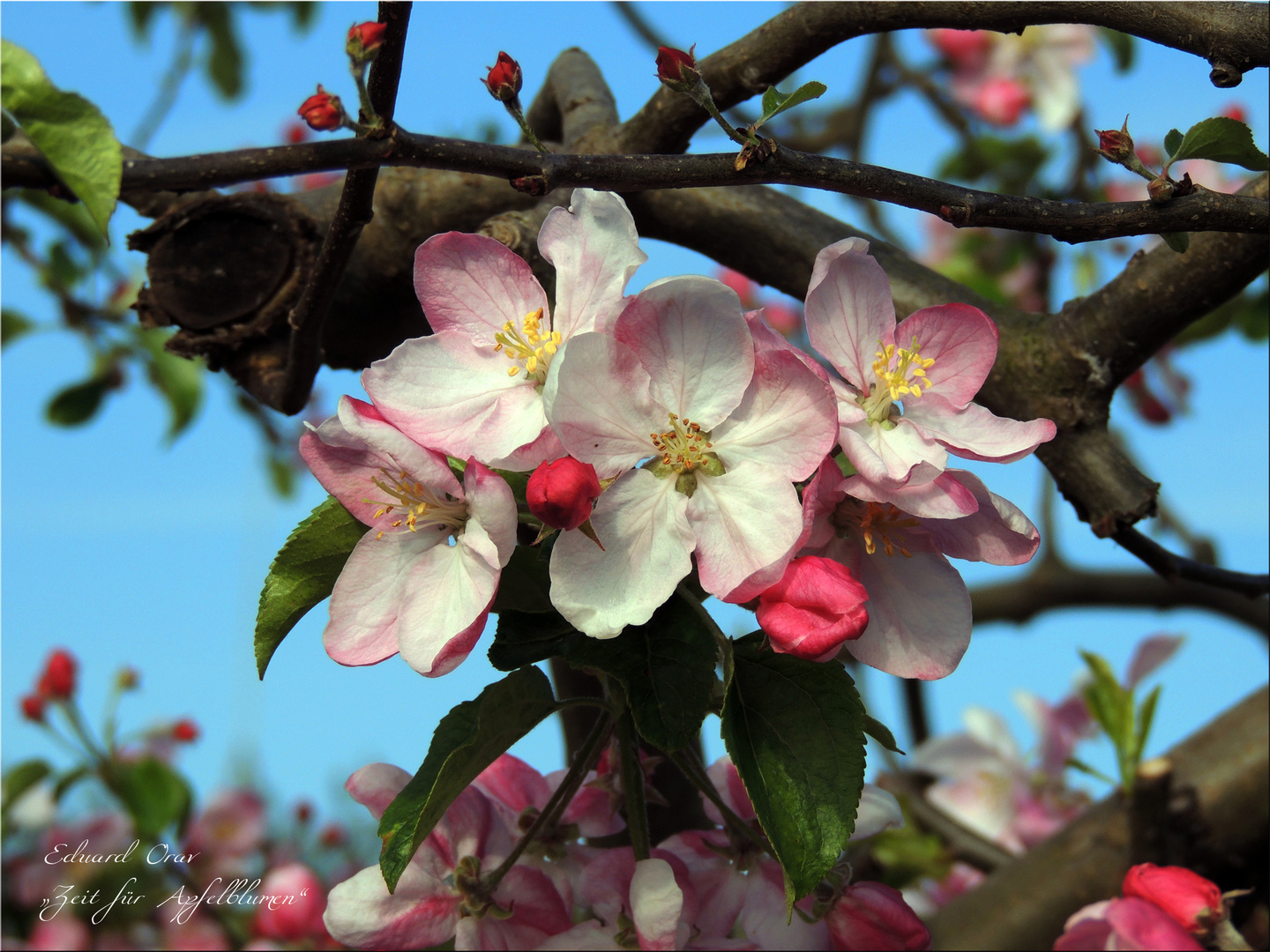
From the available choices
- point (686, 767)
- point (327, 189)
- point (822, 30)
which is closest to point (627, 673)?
point (686, 767)

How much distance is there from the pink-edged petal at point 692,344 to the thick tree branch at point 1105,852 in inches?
36.3

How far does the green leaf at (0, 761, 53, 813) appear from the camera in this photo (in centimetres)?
203

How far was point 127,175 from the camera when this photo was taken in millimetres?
699

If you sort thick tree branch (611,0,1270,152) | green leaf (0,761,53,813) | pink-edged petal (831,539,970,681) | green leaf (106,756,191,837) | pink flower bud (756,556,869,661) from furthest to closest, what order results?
green leaf (0,761,53,813) < green leaf (106,756,191,837) < thick tree branch (611,0,1270,152) < pink-edged petal (831,539,970,681) < pink flower bud (756,556,869,661)

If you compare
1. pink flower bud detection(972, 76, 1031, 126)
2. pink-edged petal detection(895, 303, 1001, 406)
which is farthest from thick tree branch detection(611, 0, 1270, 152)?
pink flower bud detection(972, 76, 1031, 126)

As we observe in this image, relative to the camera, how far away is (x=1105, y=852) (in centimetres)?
130

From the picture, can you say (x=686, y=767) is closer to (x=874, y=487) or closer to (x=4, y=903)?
(x=874, y=487)

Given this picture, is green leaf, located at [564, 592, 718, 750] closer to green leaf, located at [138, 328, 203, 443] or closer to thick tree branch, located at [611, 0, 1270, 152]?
thick tree branch, located at [611, 0, 1270, 152]

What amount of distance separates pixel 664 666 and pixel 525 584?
0.37 ft

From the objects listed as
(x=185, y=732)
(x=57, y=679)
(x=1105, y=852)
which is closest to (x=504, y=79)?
(x=1105, y=852)

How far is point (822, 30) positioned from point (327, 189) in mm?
649

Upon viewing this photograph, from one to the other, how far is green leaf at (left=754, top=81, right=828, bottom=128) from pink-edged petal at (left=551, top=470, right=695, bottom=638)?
0.78 feet

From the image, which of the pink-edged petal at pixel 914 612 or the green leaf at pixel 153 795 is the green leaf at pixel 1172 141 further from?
the green leaf at pixel 153 795

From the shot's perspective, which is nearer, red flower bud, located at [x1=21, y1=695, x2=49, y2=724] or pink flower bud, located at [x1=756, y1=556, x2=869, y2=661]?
pink flower bud, located at [x1=756, y1=556, x2=869, y2=661]
